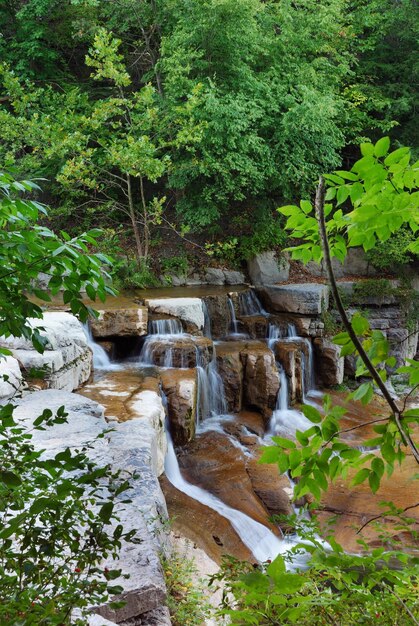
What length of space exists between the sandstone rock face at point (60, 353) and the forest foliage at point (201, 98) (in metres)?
4.74

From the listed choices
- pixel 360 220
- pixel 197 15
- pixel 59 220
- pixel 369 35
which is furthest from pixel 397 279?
pixel 360 220

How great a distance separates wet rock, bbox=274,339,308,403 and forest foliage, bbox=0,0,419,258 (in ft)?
12.1

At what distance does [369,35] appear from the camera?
14.5 m

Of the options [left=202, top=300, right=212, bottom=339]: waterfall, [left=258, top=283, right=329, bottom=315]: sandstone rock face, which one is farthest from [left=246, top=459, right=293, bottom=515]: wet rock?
[left=258, top=283, right=329, bottom=315]: sandstone rock face

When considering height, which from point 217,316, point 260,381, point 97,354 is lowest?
point 260,381

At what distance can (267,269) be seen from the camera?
44.0ft

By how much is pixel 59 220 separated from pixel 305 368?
734 cm

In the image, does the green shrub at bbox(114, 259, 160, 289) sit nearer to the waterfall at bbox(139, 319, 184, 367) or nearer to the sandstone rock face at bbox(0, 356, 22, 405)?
the waterfall at bbox(139, 319, 184, 367)

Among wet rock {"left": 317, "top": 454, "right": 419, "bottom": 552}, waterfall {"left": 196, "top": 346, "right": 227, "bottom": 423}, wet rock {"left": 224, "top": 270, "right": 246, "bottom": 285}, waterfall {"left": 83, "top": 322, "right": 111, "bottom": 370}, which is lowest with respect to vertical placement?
wet rock {"left": 317, "top": 454, "right": 419, "bottom": 552}

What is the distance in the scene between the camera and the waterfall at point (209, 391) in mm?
8570

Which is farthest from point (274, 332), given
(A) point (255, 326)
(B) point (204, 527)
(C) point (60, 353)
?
(B) point (204, 527)

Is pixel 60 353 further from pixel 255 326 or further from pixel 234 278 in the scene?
pixel 234 278

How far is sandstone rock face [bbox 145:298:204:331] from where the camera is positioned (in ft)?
31.2

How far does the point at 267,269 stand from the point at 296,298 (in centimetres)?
216
